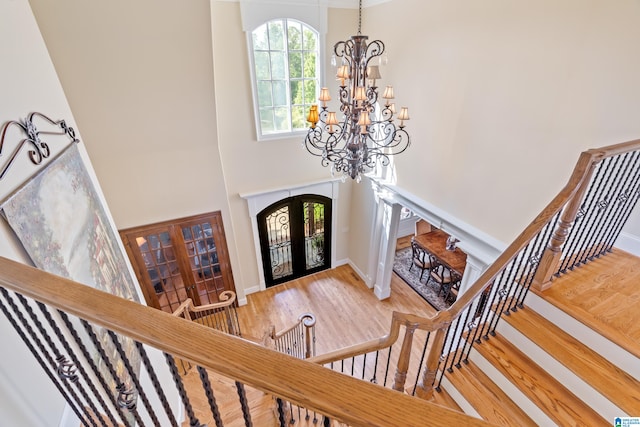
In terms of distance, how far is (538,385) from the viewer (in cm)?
→ 190

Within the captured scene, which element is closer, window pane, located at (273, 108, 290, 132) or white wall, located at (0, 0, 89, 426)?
white wall, located at (0, 0, 89, 426)

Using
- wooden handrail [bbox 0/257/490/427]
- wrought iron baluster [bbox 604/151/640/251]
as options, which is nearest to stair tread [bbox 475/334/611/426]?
wrought iron baluster [bbox 604/151/640/251]

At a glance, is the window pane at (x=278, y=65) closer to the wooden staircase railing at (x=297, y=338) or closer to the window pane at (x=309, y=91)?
the window pane at (x=309, y=91)

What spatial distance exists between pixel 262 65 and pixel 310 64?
0.79 m

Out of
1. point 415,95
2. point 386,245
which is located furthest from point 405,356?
point 386,245

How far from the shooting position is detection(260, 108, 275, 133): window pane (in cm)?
477

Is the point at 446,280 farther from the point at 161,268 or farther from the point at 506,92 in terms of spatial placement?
the point at 161,268

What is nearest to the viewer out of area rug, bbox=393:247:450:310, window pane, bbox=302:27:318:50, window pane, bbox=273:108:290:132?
window pane, bbox=302:27:318:50

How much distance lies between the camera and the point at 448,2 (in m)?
3.38

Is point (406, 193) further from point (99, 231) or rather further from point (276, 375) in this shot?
point (276, 375)

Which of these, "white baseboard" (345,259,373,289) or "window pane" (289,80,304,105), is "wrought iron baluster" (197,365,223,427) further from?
"white baseboard" (345,259,373,289)

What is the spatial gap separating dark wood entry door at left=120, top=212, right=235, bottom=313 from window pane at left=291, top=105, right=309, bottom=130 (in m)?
1.97

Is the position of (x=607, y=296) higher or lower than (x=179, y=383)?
lower

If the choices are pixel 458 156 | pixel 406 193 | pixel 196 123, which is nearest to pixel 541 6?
pixel 458 156
